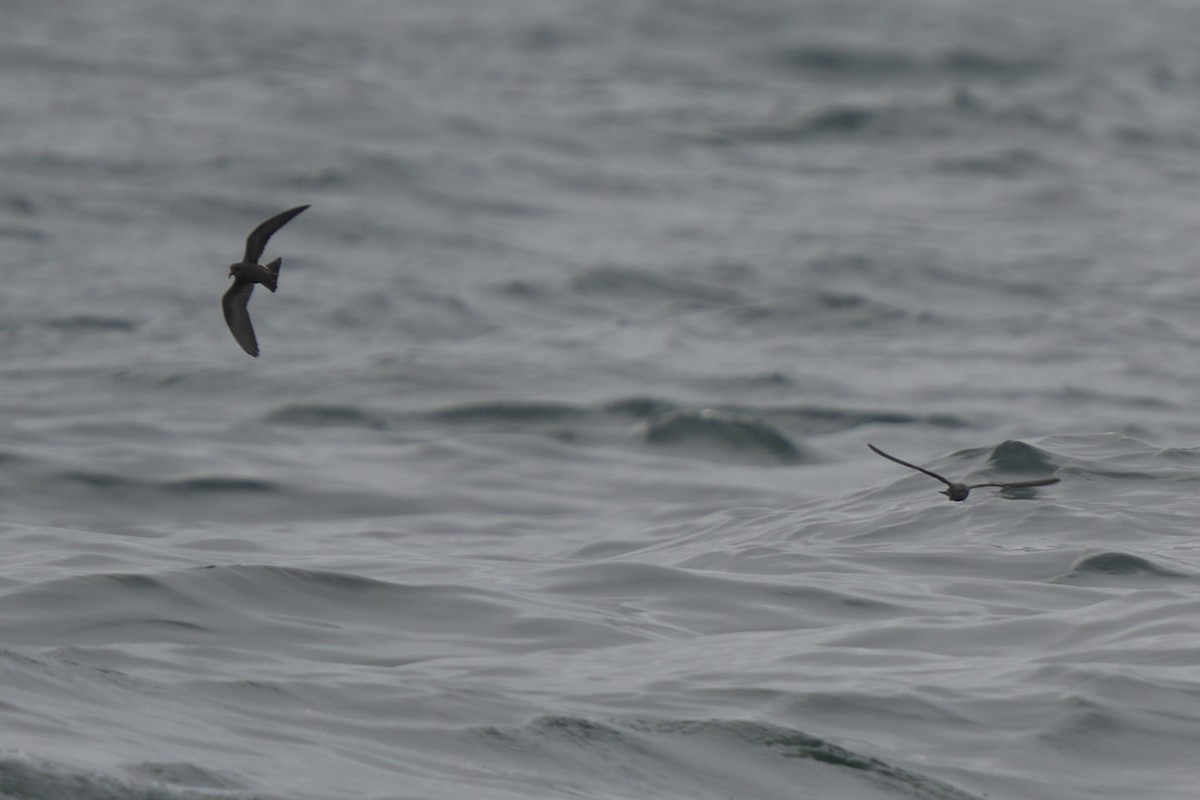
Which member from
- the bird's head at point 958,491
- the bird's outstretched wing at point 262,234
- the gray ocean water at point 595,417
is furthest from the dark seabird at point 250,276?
the bird's head at point 958,491

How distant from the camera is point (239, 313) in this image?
661 cm

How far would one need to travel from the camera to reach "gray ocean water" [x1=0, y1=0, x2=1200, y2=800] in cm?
552

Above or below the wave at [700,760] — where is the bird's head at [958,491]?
above

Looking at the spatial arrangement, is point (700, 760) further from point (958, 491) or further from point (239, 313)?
point (239, 313)

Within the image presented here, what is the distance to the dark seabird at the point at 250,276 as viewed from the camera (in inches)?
241

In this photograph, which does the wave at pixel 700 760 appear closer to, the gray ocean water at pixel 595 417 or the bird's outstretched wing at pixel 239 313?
the gray ocean water at pixel 595 417

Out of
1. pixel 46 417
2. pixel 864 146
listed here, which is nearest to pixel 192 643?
pixel 46 417

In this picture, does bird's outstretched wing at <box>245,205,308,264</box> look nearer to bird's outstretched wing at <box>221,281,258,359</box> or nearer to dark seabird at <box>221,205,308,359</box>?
dark seabird at <box>221,205,308,359</box>

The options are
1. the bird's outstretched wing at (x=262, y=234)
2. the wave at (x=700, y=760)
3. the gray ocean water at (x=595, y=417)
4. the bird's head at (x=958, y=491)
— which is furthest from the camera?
the bird's head at (x=958, y=491)

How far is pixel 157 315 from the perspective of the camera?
15.8 m

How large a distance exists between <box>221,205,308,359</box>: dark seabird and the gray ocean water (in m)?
1.01

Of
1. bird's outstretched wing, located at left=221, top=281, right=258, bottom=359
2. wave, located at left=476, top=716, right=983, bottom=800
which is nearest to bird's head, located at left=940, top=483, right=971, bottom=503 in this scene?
wave, located at left=476, top=716, right=983, bottom=800

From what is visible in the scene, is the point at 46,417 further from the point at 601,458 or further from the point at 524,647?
the point at 524,647

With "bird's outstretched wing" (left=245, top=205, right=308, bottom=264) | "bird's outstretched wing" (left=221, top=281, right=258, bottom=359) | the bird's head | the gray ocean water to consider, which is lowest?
the gray ocean water
